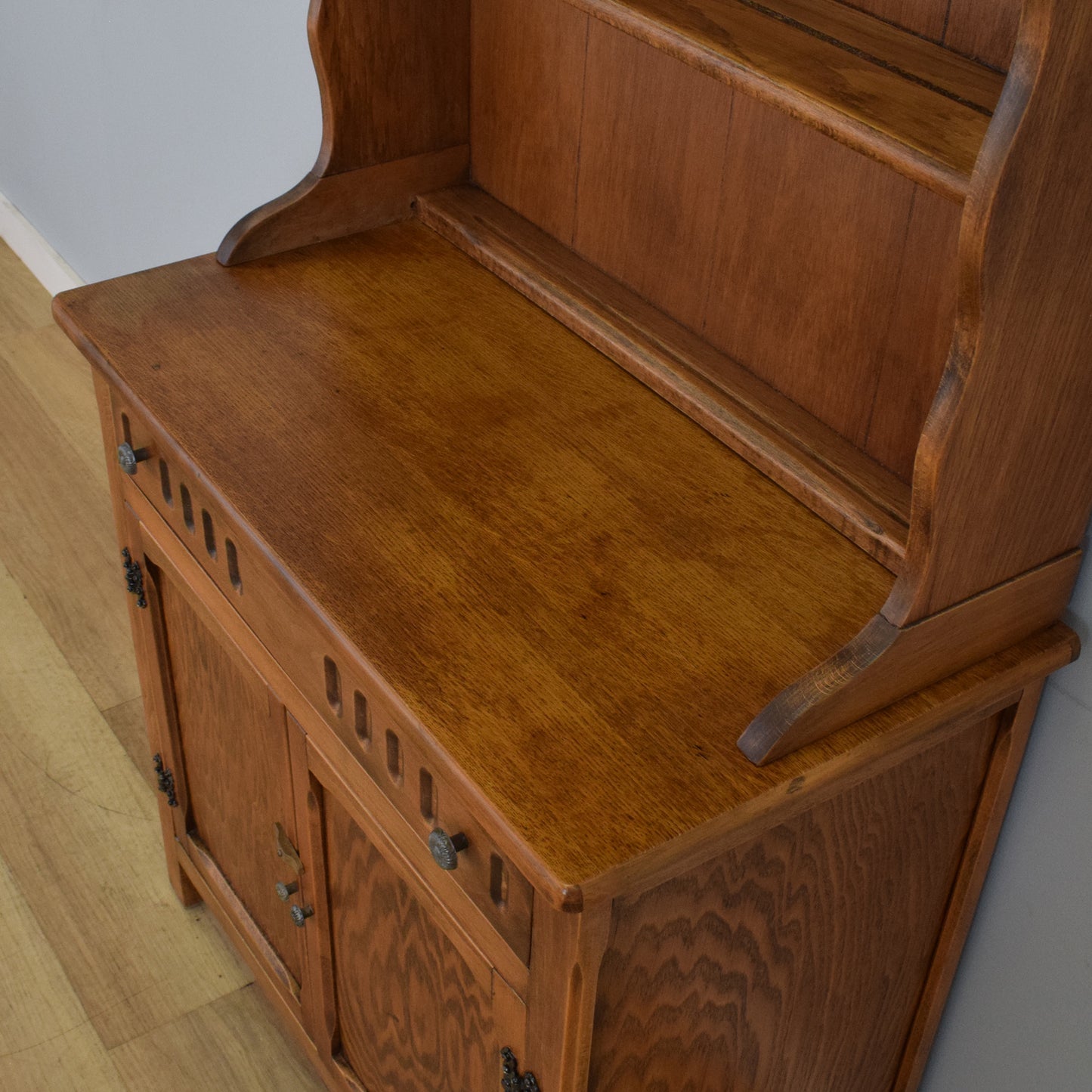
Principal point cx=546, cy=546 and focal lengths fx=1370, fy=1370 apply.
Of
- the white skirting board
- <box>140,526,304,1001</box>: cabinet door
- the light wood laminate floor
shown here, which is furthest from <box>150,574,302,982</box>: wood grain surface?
the white skirting board

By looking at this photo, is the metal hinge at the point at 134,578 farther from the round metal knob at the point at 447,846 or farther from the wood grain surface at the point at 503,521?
the round metal knob at the point at 447,846

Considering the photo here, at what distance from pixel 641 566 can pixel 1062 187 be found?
0.43m

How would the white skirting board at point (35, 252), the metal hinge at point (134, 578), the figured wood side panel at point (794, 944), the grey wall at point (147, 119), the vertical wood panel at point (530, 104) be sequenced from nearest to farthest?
the figured wood side panel at point (794, 944)
the vertical wood panel at point (530, 104)
the metal hinge at point (134, 578)
the grey wall at point (147, 119)
the white skirting board at point (35, 252)

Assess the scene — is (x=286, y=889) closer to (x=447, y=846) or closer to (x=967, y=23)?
(x=447, y=846)

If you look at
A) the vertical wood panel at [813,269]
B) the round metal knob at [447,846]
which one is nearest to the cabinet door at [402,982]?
the round metal knob at [447,846]

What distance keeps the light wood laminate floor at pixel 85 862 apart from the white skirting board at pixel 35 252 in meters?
0.61

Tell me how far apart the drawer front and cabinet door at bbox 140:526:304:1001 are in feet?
0.32

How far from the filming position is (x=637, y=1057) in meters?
1.08

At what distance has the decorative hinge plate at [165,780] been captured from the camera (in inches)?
71.2

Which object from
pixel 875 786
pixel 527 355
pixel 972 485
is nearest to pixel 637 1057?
pixel 875 786

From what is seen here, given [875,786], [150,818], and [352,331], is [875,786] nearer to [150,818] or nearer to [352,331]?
[352,331]

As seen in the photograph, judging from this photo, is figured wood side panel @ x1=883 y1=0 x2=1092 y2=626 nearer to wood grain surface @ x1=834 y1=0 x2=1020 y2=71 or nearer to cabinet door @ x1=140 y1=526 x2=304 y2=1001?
wood grain surface @ x1=834 y1=0 x2=1020 y2=71

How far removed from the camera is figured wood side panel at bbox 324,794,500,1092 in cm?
121

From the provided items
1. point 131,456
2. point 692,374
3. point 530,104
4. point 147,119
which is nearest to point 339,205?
point 530,104
